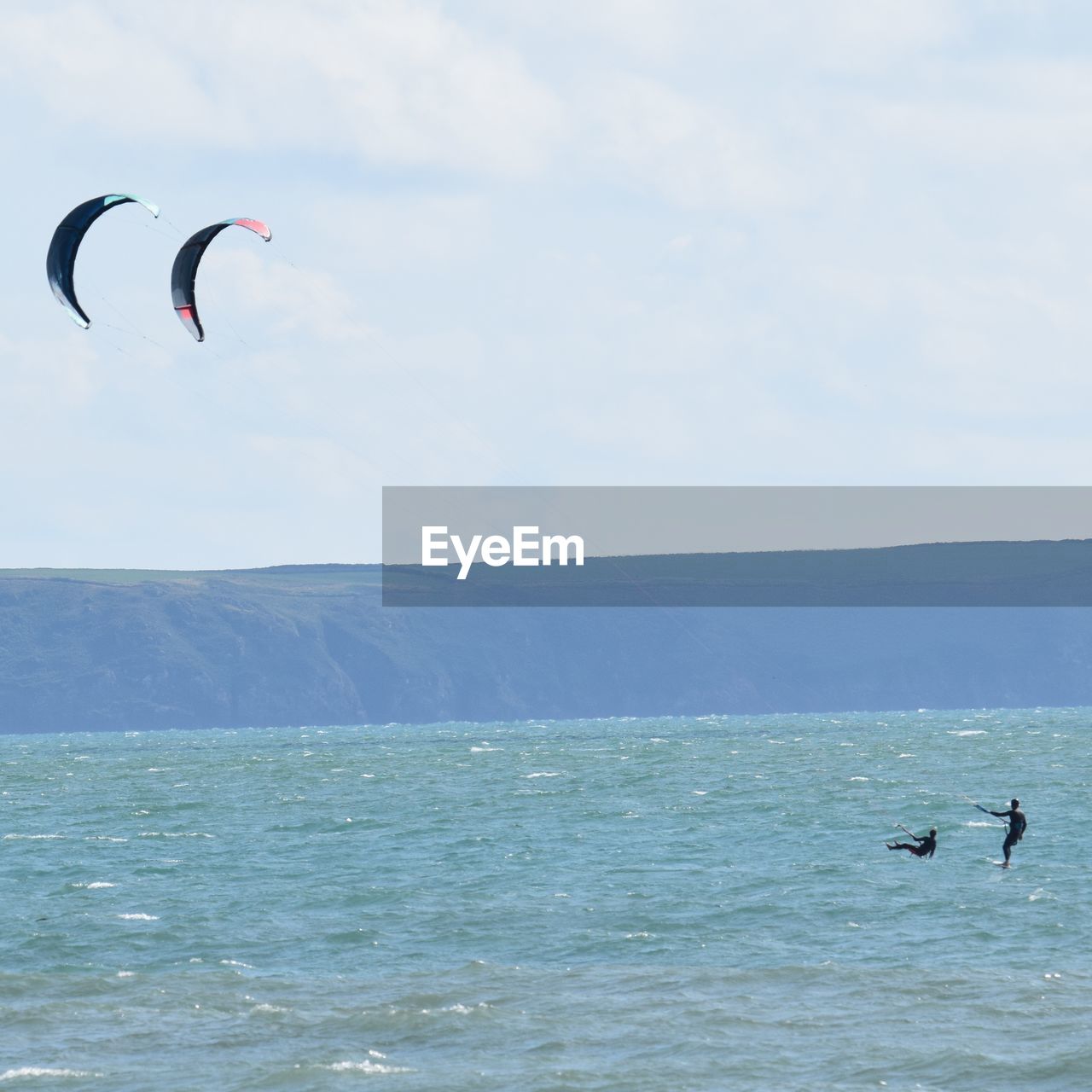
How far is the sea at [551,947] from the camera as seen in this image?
2448 centimetres

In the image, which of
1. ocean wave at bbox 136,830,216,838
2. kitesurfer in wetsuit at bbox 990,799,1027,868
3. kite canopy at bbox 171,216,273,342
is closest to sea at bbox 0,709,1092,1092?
ocean wave at bbox 136,830,216,838

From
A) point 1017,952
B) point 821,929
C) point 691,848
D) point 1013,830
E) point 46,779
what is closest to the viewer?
point 1017,952

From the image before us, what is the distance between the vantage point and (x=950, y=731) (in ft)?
508

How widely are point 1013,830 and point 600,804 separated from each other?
29.0m

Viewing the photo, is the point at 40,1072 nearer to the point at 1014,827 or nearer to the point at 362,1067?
the point at 362,1067

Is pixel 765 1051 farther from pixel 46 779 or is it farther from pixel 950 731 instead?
pixel 950 731

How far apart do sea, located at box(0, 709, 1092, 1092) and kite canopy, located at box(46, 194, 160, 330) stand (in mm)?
15370

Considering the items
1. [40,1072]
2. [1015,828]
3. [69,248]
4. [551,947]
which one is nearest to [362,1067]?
[40,1072]

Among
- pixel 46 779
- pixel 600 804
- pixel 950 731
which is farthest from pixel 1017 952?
pixel 950 731

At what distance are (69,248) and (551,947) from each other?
22.9 m

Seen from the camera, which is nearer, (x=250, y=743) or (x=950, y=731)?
(x=950, y=731)

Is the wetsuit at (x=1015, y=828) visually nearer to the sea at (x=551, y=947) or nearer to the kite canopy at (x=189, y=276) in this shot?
the sea at (x=551, y=947)

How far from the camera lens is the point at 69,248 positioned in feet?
142

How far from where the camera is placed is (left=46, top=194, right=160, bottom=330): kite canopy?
43.0 metres
